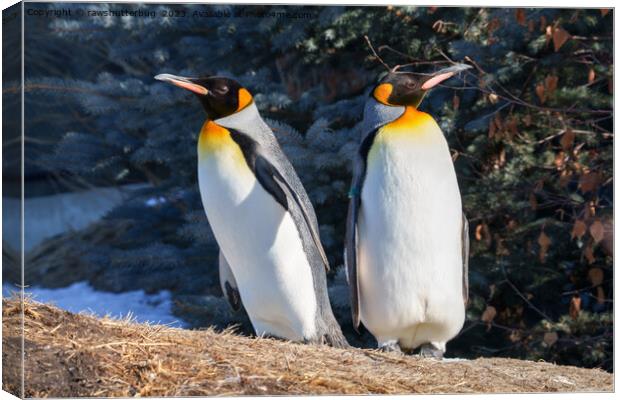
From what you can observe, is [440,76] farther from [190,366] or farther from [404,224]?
[190,366]

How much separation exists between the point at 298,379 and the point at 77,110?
1.61m

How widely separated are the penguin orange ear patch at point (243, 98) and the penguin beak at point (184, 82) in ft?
0.44

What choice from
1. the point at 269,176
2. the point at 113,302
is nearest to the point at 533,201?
the point at 269,176

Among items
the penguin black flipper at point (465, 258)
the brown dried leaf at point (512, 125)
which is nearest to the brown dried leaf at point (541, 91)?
the brown dried leaf at point (512, 125)

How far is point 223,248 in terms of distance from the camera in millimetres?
4531

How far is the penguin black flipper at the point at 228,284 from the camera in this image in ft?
15.4

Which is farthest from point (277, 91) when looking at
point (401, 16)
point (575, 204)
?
point (575, 204)

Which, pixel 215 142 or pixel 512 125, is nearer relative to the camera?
pixel 215 142

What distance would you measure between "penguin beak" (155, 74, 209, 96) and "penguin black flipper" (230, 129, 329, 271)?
20 centimetres

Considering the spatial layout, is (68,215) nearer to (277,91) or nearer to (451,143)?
(277,91)

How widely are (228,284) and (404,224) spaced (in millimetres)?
785

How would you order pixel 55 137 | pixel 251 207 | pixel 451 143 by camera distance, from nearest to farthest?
pixel 251 207 < pixel 55 137 < pixel 451 143

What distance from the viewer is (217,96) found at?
4523mm

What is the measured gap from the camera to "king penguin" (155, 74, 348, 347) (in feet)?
14.4
